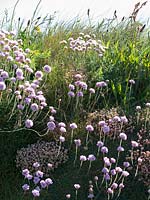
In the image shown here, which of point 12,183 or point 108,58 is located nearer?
point 12,183

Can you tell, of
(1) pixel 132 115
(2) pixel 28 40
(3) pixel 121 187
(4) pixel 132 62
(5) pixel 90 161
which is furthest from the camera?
(2) pixel 28 40

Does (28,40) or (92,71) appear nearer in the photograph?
(92,71)

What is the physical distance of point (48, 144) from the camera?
550cm

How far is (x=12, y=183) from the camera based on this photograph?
17.4ft

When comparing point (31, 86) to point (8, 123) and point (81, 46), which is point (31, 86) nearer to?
point (8, 123)

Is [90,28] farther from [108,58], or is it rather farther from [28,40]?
[108,58]

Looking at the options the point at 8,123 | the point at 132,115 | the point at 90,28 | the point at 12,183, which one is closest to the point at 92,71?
the point at 132,115

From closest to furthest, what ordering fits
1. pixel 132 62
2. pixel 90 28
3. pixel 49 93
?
pixel 49 93 < pixel 132 62 < pixel 90 28

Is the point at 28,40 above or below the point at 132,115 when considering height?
above

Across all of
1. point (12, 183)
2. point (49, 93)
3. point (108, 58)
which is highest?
point (108, 58)

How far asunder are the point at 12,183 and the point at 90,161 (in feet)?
2.74

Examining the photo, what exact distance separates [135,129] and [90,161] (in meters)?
0.81

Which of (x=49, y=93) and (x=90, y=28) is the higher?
(x=90, y=28)

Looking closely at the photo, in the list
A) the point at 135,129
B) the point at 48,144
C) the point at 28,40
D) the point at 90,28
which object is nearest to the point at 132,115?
the point at 135,129
